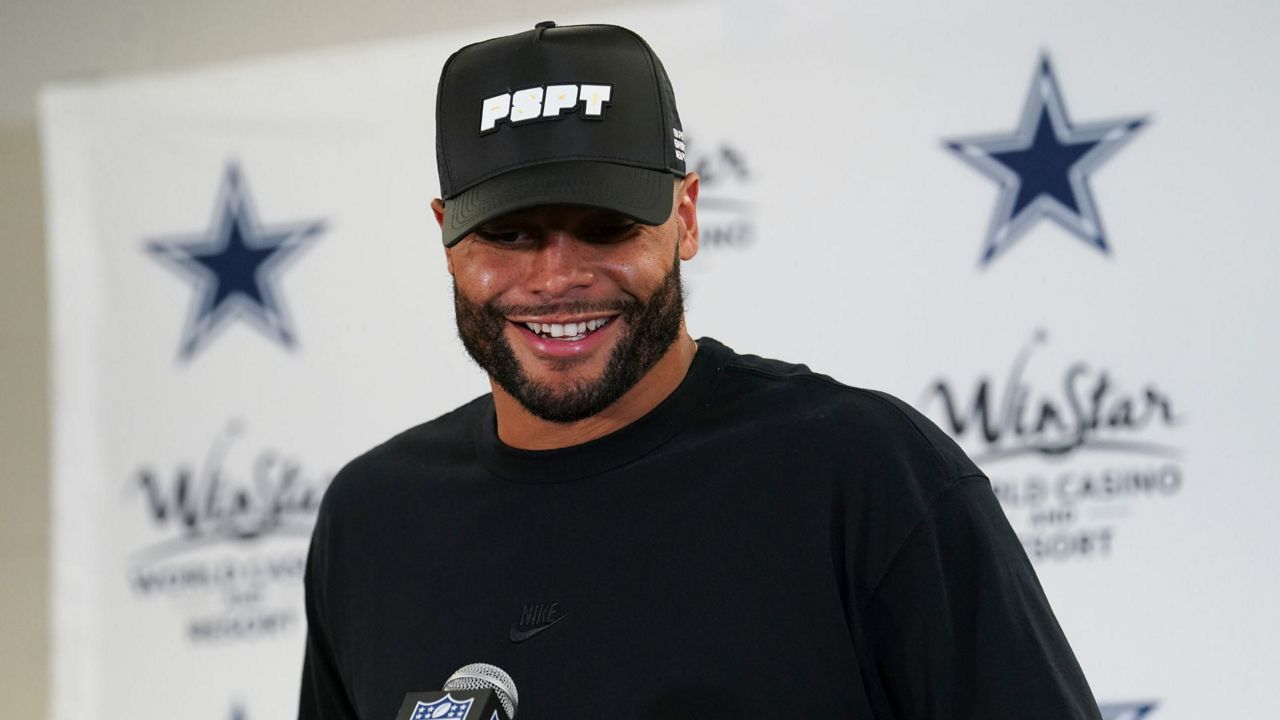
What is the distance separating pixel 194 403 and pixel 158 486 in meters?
0.16

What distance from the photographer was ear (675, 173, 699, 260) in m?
1.18

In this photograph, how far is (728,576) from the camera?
1.04 meters

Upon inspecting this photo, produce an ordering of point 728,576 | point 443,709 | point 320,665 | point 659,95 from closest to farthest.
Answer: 1. point 443,709
2. point 728,576
3. point 659,95
4. point 320,665

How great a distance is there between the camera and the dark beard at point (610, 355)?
1104 mm

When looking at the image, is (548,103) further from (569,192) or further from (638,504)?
(638,504)

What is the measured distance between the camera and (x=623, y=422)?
114cm

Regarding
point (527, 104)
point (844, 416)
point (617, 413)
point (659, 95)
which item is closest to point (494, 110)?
point (527, 104)

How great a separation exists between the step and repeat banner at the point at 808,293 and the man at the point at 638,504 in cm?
113

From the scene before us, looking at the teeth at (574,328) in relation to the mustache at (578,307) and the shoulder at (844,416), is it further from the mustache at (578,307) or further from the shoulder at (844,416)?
the shoulder at (844,416)

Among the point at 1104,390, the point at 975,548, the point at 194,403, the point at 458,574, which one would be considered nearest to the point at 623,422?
the point at 458,574

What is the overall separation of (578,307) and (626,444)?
0.39ft

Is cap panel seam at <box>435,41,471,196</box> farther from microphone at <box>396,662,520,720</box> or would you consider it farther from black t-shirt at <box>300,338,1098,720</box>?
microphone at <box>396,662,520,720</box>

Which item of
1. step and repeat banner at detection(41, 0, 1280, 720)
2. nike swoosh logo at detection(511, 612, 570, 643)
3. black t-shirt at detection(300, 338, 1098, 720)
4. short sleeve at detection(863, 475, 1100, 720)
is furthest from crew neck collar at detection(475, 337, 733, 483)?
step and repeat banner at detection(41, 0, 1280, 720)

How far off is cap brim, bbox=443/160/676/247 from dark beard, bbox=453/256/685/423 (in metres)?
0.06
